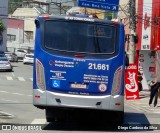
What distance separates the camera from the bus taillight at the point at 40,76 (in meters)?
14.5

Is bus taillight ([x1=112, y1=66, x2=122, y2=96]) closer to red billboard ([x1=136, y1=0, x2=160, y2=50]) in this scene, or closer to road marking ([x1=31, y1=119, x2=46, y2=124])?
road marking ([x1=31, y1=119, x2=46, y2=124])

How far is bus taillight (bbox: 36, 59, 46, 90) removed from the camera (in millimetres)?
14469

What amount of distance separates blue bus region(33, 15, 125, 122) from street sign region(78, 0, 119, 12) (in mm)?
18066

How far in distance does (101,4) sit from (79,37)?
18286 millimetres

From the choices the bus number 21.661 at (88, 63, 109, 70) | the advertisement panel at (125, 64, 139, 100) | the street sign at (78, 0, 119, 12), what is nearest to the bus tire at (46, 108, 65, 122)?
the bus number 21.661 at (88, 63, 109, 70)

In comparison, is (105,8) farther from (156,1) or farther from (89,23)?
(89,23)

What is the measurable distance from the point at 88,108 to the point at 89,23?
241cm

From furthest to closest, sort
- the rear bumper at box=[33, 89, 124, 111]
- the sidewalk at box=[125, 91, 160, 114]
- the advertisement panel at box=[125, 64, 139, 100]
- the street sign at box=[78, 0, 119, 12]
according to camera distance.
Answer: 1. the street sign at box=[78, 0, 119, 12]
2. the advertisement panel at box=[125, 64, 139, 100]
3. the sidewalk at box=[125, 91, 160, 114]
4. the rear bumper at box=[33, 89, 124, 111]

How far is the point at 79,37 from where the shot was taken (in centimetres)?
1471

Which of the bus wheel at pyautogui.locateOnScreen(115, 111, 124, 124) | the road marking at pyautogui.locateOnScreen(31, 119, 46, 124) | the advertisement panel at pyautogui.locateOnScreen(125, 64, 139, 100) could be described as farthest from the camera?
the advertisement panel at pyautogui.locateOnScreen(125, 64, 139, 100)

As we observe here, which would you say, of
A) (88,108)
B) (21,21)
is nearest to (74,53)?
(88,108)

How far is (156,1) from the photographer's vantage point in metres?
33.8

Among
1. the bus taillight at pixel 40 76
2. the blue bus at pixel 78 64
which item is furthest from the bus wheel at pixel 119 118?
the bus taillight at pixel 40 76

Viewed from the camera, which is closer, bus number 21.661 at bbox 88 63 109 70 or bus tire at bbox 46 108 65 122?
bus number 21.661 at bbox 88 63 109 70
